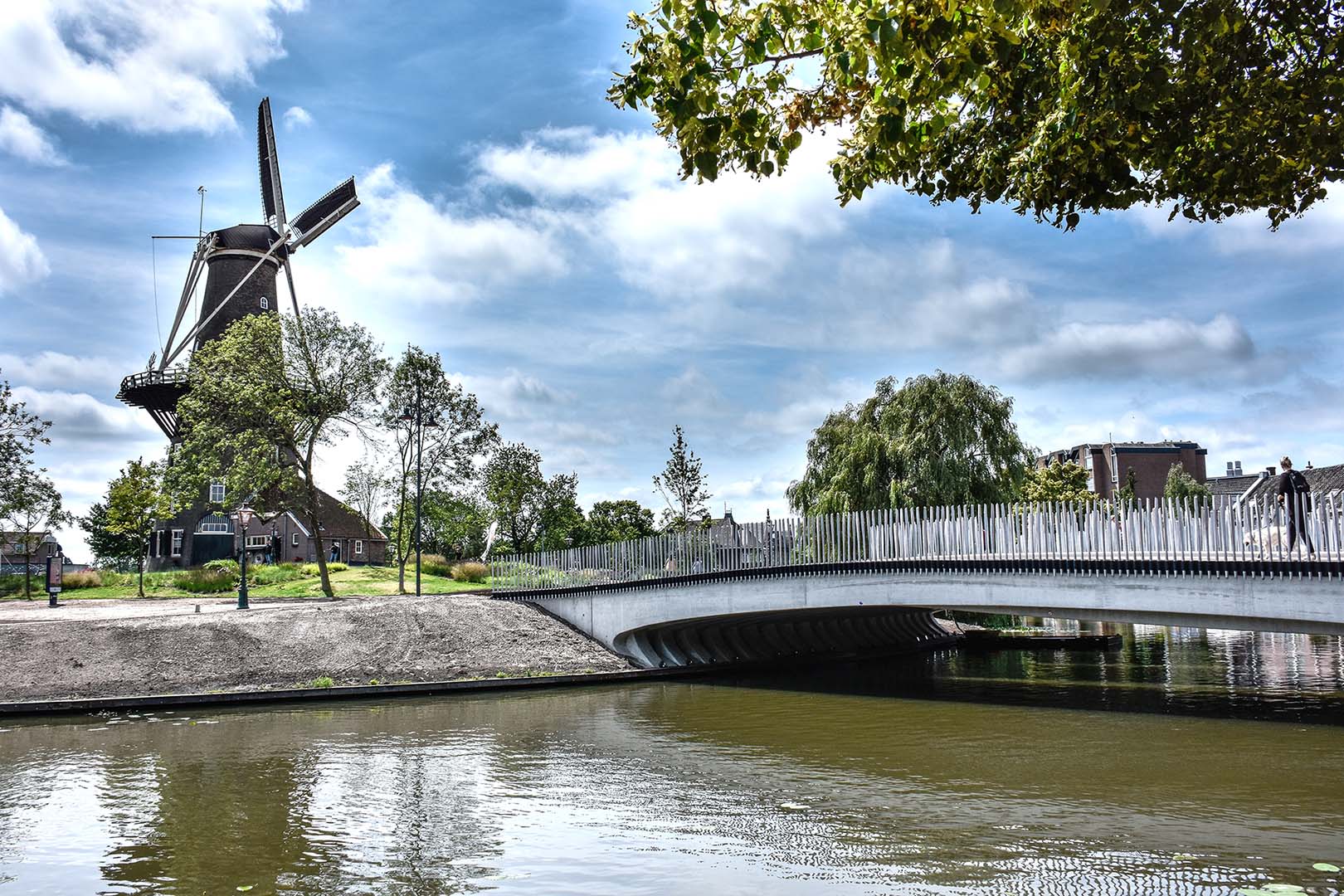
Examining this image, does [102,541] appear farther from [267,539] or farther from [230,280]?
[230,280]

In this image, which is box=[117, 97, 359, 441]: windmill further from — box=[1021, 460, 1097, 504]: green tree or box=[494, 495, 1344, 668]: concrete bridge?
box=[1021, 460, 1097, 504]: green tree

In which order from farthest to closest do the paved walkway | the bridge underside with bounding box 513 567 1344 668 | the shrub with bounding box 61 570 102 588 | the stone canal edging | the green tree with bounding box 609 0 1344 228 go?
Result: the shrub with bounding box 61 570 102 588 → the paved walkway → the stone canal edging → the bridge underside with bounding box 513 567 1344 668 → the green tree with bounding box 609 0 1344 228

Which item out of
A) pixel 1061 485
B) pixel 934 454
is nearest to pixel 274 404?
pixel 934 454

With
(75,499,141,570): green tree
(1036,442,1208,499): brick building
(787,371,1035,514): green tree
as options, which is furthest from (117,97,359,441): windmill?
(1036,442,1208,499): brick building

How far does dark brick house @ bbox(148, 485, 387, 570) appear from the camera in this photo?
2315 inches

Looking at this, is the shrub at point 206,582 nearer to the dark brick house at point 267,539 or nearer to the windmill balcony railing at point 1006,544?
the dark brick house at point 267,539

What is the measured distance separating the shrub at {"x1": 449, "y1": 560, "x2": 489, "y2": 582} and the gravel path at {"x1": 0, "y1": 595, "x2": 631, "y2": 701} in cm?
1583

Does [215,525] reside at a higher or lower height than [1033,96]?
lower

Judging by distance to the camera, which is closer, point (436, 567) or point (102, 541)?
point (436, 567)

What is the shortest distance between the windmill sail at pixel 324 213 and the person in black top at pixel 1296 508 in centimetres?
5520

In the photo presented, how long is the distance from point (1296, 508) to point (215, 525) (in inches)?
2334

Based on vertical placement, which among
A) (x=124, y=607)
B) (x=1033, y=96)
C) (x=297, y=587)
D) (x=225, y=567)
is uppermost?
(x=1033, y=96)

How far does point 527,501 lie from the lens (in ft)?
220

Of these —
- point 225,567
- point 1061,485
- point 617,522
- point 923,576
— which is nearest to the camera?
point 923,576
